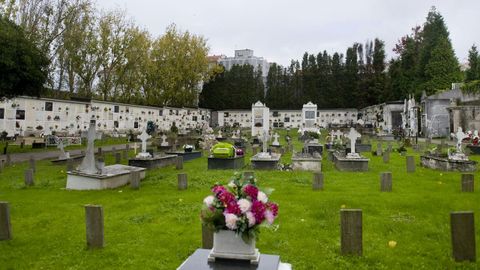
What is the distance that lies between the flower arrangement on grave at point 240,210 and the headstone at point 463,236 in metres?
2.98

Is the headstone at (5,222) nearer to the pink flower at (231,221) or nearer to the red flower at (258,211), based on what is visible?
the pink flower at (231,221)

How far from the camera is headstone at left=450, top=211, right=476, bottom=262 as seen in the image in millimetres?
5324

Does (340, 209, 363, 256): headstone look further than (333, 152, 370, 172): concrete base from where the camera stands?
No

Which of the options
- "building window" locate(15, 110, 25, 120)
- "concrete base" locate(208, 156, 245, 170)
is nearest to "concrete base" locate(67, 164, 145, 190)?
"concrete base" locate(208, 156, 245, 170)

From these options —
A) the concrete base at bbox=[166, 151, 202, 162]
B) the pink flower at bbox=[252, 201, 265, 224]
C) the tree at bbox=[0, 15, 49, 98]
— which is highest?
the tree at bbox=[0, 15, 49, 98]

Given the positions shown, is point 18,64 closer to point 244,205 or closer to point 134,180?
point 134,180

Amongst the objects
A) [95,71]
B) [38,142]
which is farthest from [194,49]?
[38,142]

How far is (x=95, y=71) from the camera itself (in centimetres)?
3962

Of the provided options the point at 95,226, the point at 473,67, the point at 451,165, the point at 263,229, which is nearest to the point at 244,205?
the point at 263,229

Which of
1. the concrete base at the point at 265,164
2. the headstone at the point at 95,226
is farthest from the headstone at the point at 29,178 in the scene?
the concrete base at the point at 265,164

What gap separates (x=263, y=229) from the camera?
22.5 feet

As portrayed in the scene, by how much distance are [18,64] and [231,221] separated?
21070 mm

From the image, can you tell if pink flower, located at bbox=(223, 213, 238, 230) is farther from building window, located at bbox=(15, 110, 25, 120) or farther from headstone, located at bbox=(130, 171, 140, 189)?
building window, located at bbox=(15, 110, 25, 120)

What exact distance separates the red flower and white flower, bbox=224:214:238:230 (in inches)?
8.3
